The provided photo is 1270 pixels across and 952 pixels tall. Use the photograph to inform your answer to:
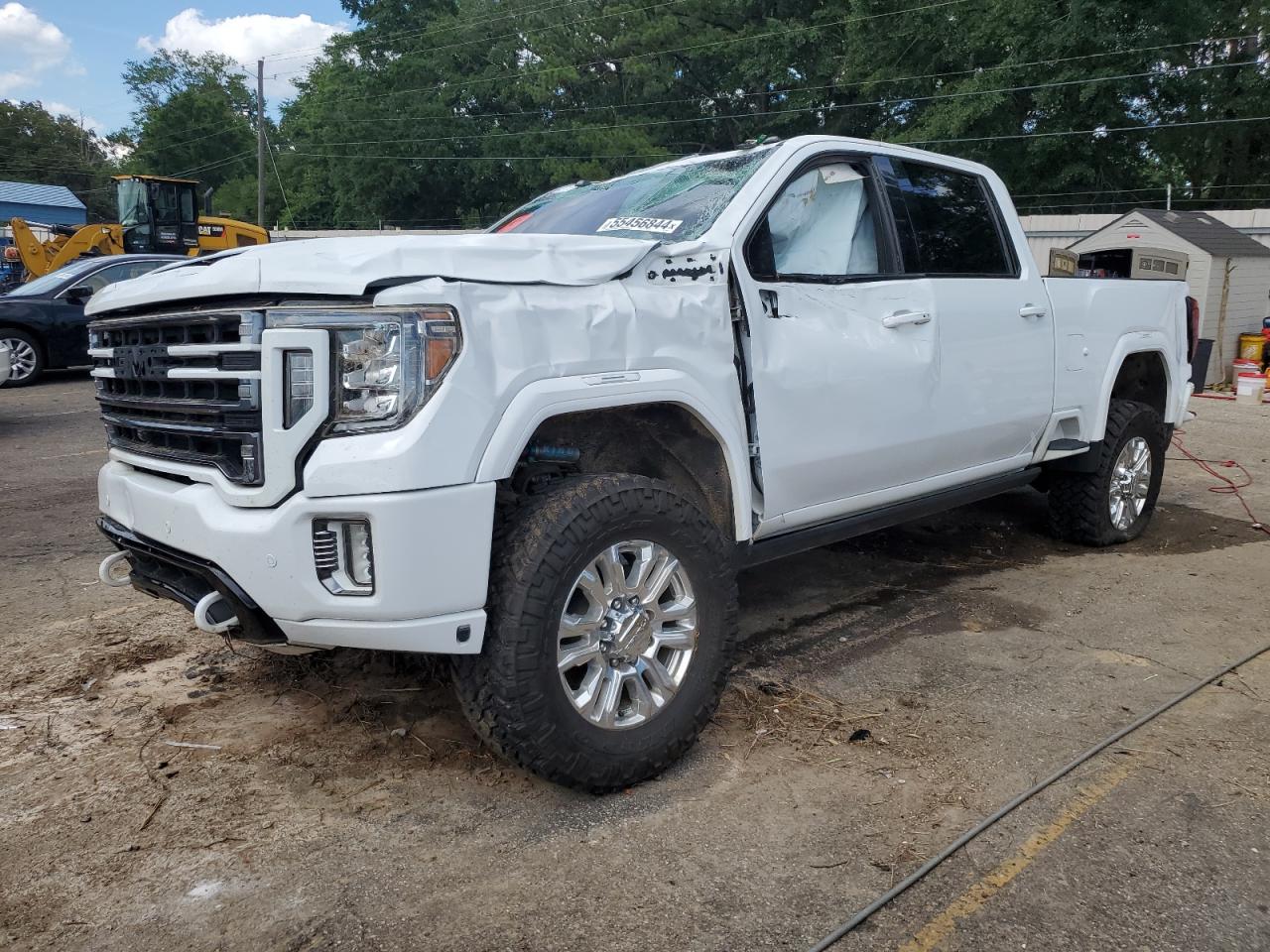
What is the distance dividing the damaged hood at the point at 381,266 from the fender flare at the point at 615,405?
313mm

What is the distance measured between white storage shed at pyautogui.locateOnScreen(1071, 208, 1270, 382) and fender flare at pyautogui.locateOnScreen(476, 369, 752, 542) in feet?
47.7

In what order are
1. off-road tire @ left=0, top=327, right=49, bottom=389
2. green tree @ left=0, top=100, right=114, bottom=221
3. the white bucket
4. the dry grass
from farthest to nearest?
green tree @ left=0, top=100, right=114, bottom=221
the white bucket
off-road tire @ left=0, top=327, right=49, bottom=389
the dry grass

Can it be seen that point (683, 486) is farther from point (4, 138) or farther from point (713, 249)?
point (4, 138)

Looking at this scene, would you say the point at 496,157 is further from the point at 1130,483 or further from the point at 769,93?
the point at 1130,483

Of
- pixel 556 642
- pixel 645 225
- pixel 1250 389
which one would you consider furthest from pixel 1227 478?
pixel 556 642

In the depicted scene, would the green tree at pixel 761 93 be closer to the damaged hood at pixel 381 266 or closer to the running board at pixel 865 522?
the running board at pixel 865 522

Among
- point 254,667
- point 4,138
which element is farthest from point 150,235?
point 4,138

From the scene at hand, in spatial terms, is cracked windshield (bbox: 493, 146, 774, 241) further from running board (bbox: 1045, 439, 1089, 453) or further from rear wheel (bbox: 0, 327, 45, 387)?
rear wheel (bbox: 0, 327, 45, 387)

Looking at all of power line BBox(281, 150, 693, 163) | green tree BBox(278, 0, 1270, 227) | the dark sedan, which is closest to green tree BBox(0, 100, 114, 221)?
green tree BBox(278, 0, 1270, 227)

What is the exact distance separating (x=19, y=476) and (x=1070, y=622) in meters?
7.28

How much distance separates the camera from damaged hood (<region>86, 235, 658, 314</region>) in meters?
2.65

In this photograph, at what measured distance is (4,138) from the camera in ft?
250

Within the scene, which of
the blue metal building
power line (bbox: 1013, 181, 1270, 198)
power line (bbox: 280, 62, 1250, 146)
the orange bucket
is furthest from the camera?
the blue metal building

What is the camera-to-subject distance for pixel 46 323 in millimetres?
12656
